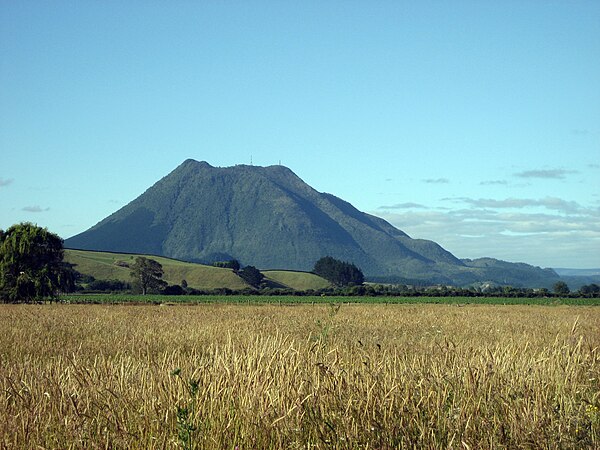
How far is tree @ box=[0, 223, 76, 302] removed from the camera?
7019 cm

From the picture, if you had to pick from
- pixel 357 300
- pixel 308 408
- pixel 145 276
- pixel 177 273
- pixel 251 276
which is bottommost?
pixel 357 300

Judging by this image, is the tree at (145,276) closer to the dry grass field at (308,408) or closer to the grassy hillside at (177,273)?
the grassy hillside at (177,273)

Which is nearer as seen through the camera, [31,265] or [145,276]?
[31,265]

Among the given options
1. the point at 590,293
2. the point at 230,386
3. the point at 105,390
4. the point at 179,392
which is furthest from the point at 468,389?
the point at 590,293

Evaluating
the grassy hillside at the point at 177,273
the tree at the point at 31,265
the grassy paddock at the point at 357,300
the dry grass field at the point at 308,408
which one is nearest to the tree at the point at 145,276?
the grassy hillside at the point at 177,273

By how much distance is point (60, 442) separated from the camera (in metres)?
6.14

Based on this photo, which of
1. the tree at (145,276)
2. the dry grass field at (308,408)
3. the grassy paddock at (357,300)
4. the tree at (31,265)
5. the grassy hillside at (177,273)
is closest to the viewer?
the dry grass field at (308,408)

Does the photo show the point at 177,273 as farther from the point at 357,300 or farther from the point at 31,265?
the point at 31,265

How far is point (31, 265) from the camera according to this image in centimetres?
7269

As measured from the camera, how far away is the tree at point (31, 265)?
7019cm

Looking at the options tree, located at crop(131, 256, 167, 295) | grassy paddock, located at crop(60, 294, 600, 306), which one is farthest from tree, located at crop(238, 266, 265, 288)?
grassy paddock, located at crop(60, 294, 600, 306)

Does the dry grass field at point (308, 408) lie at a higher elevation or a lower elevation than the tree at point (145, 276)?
lower

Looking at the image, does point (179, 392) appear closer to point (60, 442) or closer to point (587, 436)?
point (60, 442)

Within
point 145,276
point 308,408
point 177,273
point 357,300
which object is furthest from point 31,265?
point 177,273
